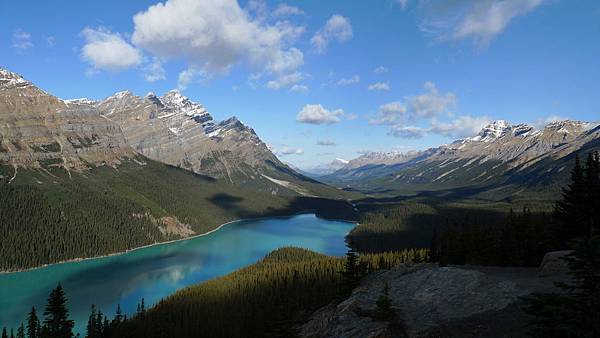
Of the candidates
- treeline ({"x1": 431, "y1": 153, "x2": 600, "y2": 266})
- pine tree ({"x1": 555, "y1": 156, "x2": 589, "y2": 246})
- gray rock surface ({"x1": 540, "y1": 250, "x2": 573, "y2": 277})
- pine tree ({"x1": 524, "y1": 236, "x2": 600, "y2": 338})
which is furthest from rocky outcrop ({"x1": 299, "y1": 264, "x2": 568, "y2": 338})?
pine tree ({"x1": 555, "y1": 156, "x2": 589, "y2": 246})

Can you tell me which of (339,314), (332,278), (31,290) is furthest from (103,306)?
(339,314)

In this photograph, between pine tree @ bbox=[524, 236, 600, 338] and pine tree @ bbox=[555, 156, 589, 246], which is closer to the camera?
pine tree @ bbox=[524, 236, 600, 338]

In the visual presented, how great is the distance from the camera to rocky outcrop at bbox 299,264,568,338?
3669 cm

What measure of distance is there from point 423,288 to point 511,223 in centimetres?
3964

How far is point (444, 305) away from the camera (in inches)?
1667

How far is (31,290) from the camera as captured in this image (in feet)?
528

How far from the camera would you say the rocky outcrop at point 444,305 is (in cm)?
3669

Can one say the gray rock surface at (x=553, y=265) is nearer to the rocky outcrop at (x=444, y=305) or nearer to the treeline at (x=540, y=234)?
the rocky outcrop at (x=444, y=305)

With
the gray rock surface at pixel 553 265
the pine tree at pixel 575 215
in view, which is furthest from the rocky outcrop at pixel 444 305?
the pine tree at pixel 575 215

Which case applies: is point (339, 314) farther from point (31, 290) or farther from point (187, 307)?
point (31, 290)

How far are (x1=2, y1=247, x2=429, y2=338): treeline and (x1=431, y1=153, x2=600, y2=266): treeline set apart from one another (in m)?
22.2

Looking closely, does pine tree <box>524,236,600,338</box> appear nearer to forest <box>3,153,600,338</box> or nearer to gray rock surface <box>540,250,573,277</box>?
forest <box>3,153,600,338</box>

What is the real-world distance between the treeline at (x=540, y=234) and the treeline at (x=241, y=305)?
22.2 m

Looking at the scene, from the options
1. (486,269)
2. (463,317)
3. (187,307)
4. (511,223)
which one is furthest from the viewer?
(187,307)
